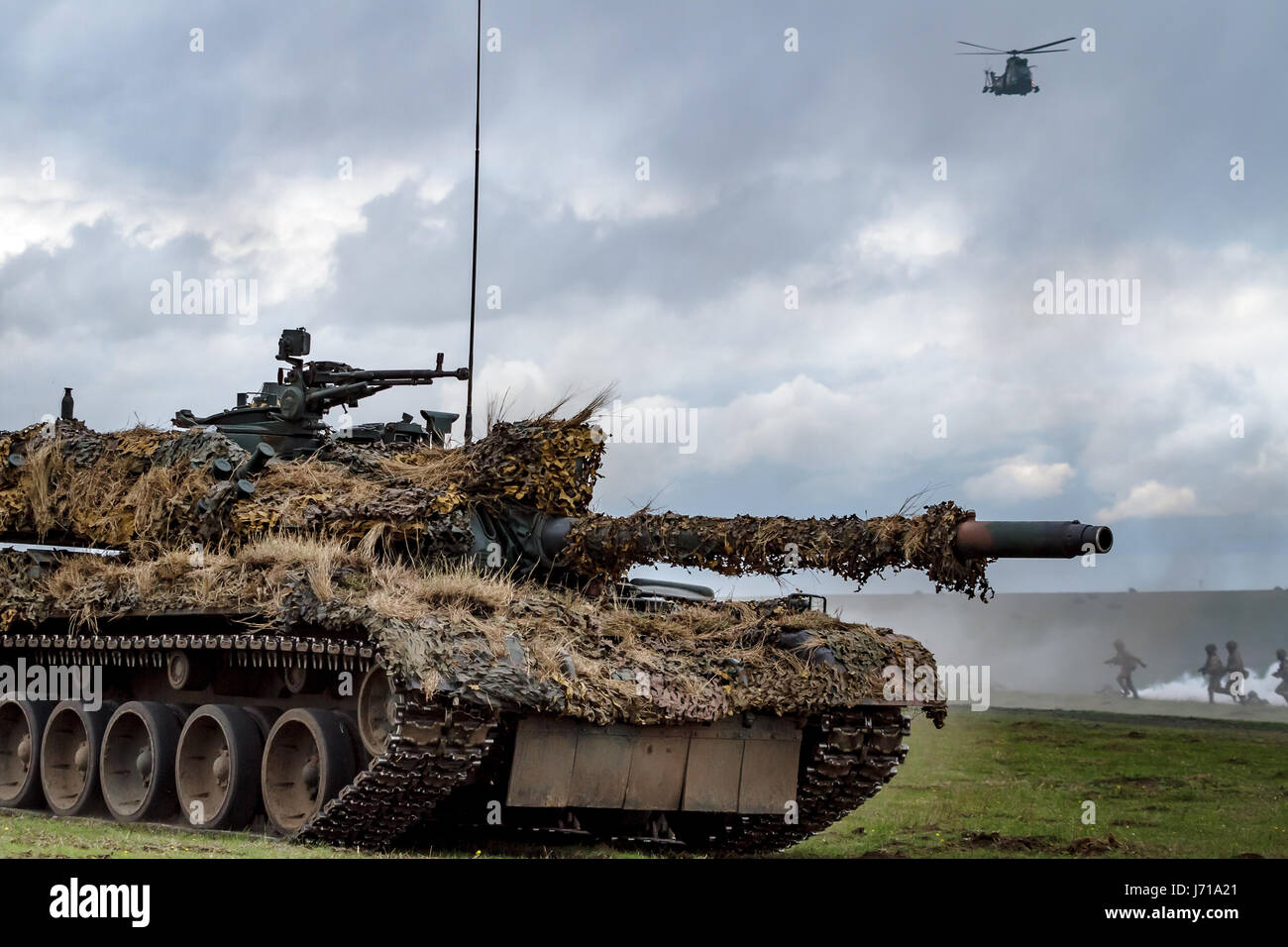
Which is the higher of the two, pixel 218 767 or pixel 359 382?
pixel 359 382

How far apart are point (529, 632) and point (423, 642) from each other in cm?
97

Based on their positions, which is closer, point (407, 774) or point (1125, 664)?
point (407, 774)

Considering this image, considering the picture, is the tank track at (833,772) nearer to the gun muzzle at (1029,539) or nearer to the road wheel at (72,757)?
the gun muzzle at (1029,539)

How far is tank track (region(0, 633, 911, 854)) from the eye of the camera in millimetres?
10383

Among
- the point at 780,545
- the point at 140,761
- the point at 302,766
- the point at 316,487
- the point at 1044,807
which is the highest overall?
the point at 316,487

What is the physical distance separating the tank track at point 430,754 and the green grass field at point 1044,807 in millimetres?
290

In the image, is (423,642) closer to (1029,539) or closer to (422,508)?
(422,508)

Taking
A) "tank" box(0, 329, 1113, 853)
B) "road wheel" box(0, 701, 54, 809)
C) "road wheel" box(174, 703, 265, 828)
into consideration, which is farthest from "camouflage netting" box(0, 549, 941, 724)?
"road wheel" box(0, 701, 54, 809)

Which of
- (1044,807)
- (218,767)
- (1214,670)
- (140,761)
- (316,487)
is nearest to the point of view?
(218,767)

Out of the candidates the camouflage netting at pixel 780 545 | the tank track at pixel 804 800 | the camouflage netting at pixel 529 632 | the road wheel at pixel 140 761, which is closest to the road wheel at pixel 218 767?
the road wheel at pixel 140 761

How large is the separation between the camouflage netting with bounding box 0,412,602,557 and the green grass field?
2.44 m

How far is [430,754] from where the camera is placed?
10.4 m

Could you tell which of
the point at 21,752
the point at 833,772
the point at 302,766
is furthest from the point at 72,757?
the point at 833,772

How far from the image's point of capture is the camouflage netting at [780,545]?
404 inches
